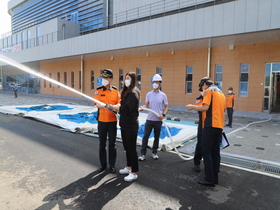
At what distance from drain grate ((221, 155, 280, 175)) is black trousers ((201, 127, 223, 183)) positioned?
1239 mm

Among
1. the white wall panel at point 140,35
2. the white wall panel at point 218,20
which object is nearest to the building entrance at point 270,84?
the white wall panel at point 218,20

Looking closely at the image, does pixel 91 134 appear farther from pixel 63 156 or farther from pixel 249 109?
pixel 249 109

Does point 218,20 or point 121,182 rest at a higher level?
point 218,20

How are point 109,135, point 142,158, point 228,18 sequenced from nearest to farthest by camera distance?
point 109,135, point 142,158, point 228,18

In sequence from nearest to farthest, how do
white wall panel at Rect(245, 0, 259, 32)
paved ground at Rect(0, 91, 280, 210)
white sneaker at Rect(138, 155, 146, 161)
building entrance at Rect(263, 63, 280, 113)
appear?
paved ground at Rect(0, 91, 280, 210) < white sneaker at Rect(138, 155, 146, 161) < white wall panel at Rect(245, 0, 259, 32) < building entrance at Rect(263, 63, 280, 113)

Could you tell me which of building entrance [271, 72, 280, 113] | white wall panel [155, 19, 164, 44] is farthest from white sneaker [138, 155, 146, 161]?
building entrance [271, 72, 280, 113]

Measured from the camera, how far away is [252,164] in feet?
15.4

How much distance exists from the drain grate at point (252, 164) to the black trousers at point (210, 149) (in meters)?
1.24

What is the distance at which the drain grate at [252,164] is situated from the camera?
4391 millimetres

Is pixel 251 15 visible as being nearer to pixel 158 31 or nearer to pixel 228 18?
pixel 228 18

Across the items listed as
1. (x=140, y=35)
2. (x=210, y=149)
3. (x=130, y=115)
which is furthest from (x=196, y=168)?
(x=140, y=35)

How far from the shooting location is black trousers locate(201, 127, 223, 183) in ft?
11.9

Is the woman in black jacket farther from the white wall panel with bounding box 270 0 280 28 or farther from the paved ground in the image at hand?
the white wall panel with bounding box 270 0 280 28

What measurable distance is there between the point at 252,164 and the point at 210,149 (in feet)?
5.51
